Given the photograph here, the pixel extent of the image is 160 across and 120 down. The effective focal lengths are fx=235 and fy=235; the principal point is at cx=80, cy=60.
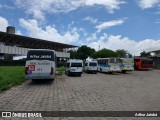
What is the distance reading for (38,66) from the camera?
18922 mm

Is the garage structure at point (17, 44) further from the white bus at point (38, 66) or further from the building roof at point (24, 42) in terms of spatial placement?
the white bus at point (38, 66)

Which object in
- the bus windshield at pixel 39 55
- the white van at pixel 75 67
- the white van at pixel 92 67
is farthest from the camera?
the white van at pixel 92 67

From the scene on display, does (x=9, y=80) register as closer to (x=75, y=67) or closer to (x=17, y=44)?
(x=75, y=67)

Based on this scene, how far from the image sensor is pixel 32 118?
7.24 m

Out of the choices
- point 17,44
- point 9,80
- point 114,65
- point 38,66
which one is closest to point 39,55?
point 38,66

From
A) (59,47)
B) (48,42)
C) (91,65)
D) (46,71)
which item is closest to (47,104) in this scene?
(46,71)

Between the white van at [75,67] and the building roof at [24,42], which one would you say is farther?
the building roof at [24,42]

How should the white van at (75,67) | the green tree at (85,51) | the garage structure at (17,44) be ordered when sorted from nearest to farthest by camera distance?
the white van at (75,67)
the garage structure at (17,44)
the green tree at (85,51)

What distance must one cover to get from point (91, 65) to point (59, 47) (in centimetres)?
5301

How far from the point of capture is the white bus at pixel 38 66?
18766 mm

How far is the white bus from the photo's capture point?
18.8 metres

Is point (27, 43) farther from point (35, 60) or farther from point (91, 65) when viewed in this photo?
point (35, 60)

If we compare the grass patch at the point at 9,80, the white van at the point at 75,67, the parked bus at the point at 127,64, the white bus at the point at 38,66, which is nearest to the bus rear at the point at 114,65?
the parked bus at the point at 127,64

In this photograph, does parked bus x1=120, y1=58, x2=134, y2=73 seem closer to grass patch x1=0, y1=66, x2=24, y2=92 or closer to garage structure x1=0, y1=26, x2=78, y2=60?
grass patch x1=0, y1=66, x2=24, y2=92
